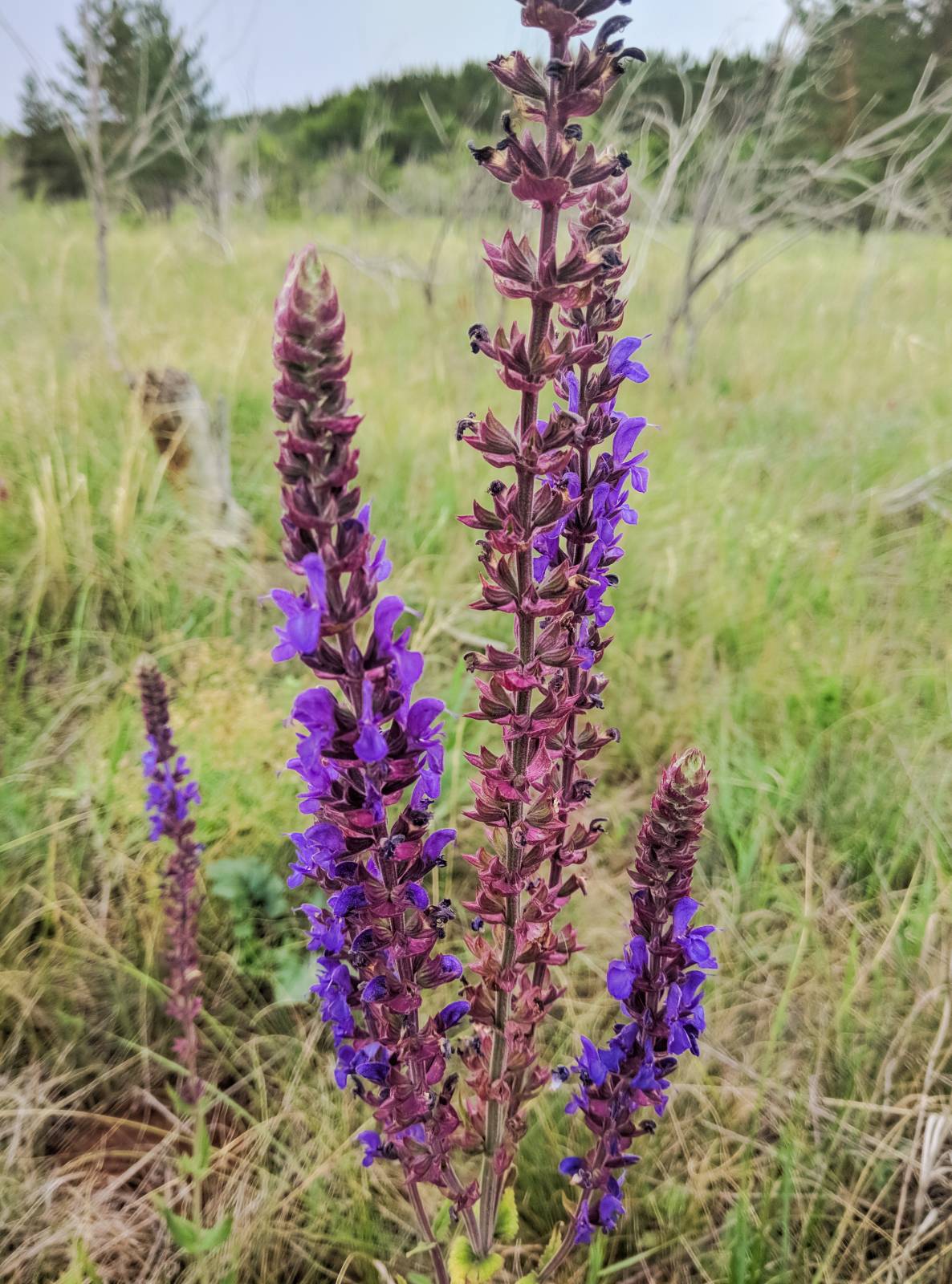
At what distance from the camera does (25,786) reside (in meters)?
2.90

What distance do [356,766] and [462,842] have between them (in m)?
1.91

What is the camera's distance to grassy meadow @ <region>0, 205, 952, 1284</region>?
195cm

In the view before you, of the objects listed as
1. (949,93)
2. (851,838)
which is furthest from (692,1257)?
(949,93)

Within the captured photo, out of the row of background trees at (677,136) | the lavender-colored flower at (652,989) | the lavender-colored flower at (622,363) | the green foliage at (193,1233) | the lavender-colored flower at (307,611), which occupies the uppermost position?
the row of background trees at (677,136)

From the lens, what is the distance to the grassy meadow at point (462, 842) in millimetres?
1945

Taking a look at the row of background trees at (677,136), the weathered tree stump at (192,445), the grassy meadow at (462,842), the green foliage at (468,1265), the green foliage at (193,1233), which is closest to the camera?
the green foliage at (468,1265)

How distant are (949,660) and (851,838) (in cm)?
120

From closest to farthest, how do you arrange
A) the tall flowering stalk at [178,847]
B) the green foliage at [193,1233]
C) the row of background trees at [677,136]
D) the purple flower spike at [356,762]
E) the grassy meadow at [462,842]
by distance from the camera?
the purple flower spike at [356,762] < the green foliage at [193,1233] < the grassy meadow at [462,842] < the tall flowering stalk at [178,847] < the row of background trees at [677,136]

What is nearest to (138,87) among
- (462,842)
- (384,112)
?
(384,112)

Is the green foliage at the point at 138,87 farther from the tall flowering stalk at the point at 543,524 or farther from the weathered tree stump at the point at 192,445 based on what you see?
the tall flowering stalk at the point at 543,524

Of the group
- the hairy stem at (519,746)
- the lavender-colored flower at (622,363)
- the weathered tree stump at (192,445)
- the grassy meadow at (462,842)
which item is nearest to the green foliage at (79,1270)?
the grassy meadow at (462,842)

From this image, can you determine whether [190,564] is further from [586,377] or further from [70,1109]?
[586,377]

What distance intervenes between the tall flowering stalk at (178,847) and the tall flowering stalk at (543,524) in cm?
101

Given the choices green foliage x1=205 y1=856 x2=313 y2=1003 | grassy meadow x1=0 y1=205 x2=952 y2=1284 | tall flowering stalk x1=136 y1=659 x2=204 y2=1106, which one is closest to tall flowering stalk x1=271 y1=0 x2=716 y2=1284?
grassy meadow x1=0 y1=205 x2=952 y2=1284
